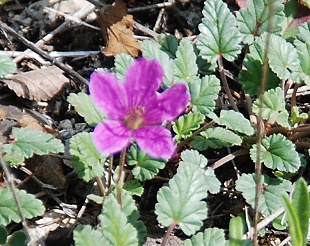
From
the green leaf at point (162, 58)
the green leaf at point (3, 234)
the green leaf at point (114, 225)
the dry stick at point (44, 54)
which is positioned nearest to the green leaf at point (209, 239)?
the green leaf at point (114, 225)

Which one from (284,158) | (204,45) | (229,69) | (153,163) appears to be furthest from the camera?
(229,69)

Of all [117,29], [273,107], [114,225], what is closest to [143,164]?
[114,225]

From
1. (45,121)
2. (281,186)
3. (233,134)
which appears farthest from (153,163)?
(45,121)

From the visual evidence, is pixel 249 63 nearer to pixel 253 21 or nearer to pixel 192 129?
pixel 253 21

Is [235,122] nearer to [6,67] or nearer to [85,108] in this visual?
[85,108]

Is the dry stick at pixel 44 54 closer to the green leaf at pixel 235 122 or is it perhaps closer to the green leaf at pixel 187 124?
the green leaf at pixel 187 124
